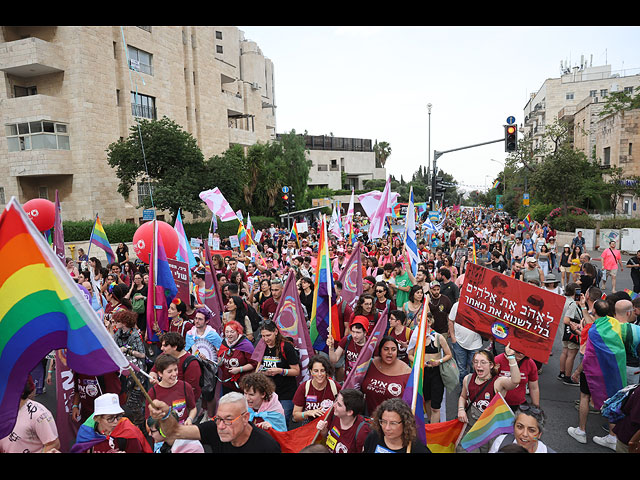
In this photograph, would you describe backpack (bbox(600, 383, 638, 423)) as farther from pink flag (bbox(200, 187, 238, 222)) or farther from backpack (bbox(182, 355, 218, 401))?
pink flag (bbox(200, 187, 238, 222))

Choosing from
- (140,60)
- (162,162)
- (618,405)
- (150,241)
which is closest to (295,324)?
(618,405)

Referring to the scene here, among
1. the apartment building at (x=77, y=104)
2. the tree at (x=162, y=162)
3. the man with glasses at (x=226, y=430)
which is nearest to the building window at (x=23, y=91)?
the apartment building at (x=77, y=104)

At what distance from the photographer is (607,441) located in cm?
514

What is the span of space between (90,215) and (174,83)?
12.5m

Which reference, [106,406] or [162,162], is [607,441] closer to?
[106,406]

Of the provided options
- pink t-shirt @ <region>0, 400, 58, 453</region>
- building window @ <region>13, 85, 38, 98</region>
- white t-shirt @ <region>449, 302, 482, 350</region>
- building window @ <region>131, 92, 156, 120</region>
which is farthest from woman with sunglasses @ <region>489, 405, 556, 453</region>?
building window @ <region>13, 85, 38, 98</region>

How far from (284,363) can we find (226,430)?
189cm

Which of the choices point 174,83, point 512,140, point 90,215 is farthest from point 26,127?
point 512,140

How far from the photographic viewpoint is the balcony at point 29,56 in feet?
85.7

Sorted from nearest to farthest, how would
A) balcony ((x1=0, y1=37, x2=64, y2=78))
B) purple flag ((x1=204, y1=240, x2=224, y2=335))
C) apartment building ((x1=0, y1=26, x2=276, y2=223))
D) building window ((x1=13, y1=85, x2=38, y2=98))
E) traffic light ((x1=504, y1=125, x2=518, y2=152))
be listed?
purple flag ((x1=204, y1=240, x2=224, y2=335)) < traffic light ((x1=504, y1=125, x2=518, y2=152)) < balcony ((x1=0, y1=37, x2=64, y2=78)) < apartment building ((x1=0, y1=26, x2=276, y2=223)) < building window ((x1=13, y1=85, x2=38, y2=98))

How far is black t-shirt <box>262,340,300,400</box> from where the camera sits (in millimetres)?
4824

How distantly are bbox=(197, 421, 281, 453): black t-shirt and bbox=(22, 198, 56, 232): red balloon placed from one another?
9471 mm

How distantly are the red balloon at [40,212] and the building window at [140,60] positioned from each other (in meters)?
23.1
